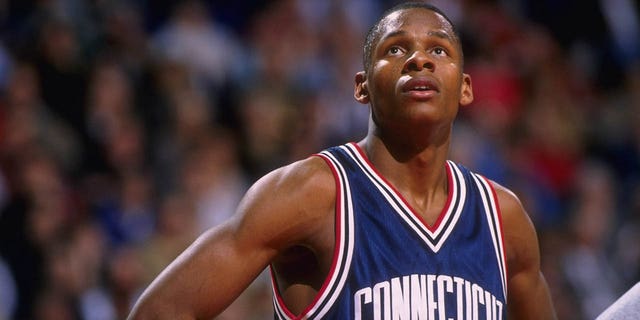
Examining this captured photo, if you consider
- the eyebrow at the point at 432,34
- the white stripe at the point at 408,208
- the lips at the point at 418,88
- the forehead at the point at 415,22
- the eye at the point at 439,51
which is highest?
the forehead at the point at 415,22

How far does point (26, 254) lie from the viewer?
22.5 feet

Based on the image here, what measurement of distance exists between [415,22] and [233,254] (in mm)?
894

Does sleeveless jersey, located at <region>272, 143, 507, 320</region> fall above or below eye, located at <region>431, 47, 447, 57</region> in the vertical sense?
below

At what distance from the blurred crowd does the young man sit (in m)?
3.60

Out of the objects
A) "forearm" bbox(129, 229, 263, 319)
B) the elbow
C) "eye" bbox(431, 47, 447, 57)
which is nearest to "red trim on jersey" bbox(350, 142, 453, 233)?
"eye" bbox(431, 47, 447, 57)

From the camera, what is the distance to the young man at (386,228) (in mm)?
3307

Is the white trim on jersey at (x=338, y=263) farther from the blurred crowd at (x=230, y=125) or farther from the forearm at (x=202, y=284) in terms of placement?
the blurred crowd at (x=230, y=125)

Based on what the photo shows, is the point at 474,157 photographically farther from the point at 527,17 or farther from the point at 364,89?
the point at 364,89

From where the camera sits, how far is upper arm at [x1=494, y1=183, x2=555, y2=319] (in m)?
3.72

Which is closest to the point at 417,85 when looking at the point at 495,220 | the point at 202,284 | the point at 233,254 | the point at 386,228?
the point at 386,228

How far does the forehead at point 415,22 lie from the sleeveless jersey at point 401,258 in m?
0.39

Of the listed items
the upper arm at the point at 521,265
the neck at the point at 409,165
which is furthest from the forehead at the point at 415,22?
the upper arm at the point at 521,265

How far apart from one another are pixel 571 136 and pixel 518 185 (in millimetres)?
1211

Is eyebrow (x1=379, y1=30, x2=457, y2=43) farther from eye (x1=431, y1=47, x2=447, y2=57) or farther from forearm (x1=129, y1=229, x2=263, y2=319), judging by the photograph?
forearm (x1=129, y1=229, x2=263, y2=319)
